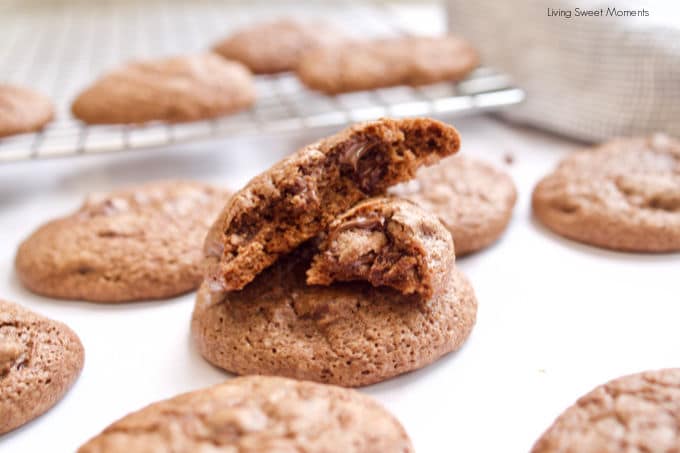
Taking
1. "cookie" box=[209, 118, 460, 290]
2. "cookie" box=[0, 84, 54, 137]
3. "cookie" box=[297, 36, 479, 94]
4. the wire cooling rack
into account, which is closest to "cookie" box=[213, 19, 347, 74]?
the wire cooling rack

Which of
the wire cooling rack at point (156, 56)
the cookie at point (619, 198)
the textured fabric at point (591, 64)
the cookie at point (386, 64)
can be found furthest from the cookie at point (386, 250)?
the textured fabric at point (591, 64)

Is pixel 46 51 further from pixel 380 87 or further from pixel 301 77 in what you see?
pixel 380 87

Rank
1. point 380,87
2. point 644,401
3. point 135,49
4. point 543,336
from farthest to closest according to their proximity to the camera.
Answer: point 135,49 → point 380,87 → point 543,336 → point 644,401

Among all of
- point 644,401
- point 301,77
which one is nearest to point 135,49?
point 301,77

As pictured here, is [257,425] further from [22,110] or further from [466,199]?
[22,110]

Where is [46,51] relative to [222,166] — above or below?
above

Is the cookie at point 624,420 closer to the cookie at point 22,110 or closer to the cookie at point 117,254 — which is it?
the cookie at point 117,254

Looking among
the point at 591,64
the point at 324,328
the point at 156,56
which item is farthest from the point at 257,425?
the point at 156,56

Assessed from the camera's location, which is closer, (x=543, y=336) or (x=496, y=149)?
(x=543, y=336)

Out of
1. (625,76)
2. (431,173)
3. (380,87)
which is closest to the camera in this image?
(431,173)
